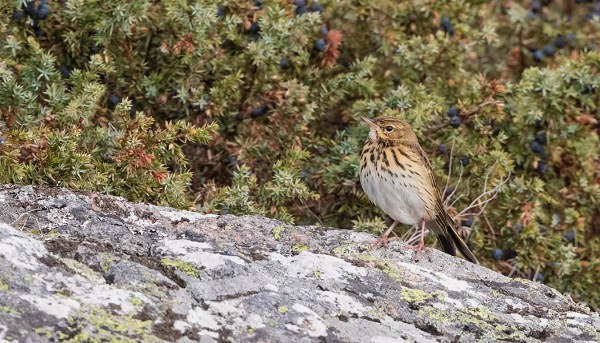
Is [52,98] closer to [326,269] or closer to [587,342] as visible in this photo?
[326,269]

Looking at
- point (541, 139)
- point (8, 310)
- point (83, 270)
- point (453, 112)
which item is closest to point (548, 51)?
point (541, 139)

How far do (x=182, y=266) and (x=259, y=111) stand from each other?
3.12 m

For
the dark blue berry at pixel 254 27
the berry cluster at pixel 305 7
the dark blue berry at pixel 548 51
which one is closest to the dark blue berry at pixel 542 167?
the dark blue berry at pixel 548 51

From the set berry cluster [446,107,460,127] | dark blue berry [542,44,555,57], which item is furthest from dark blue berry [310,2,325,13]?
dark blue berry [542,44,555,57]

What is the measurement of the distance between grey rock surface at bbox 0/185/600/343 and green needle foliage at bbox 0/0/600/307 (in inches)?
50.2

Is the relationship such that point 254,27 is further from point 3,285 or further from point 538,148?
point 3,285

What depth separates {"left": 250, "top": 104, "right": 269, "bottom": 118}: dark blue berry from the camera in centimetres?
690

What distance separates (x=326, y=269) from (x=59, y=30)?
131 inches

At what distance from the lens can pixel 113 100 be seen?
661 centimetres

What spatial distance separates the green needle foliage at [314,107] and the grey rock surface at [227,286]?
1.28 meters

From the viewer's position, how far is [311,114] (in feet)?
23.0

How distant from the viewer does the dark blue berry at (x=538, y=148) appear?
7375 mm

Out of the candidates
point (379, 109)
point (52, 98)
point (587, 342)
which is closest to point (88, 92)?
point (52, 98)

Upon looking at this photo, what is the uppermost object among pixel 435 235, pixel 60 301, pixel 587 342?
pixel 60 301
